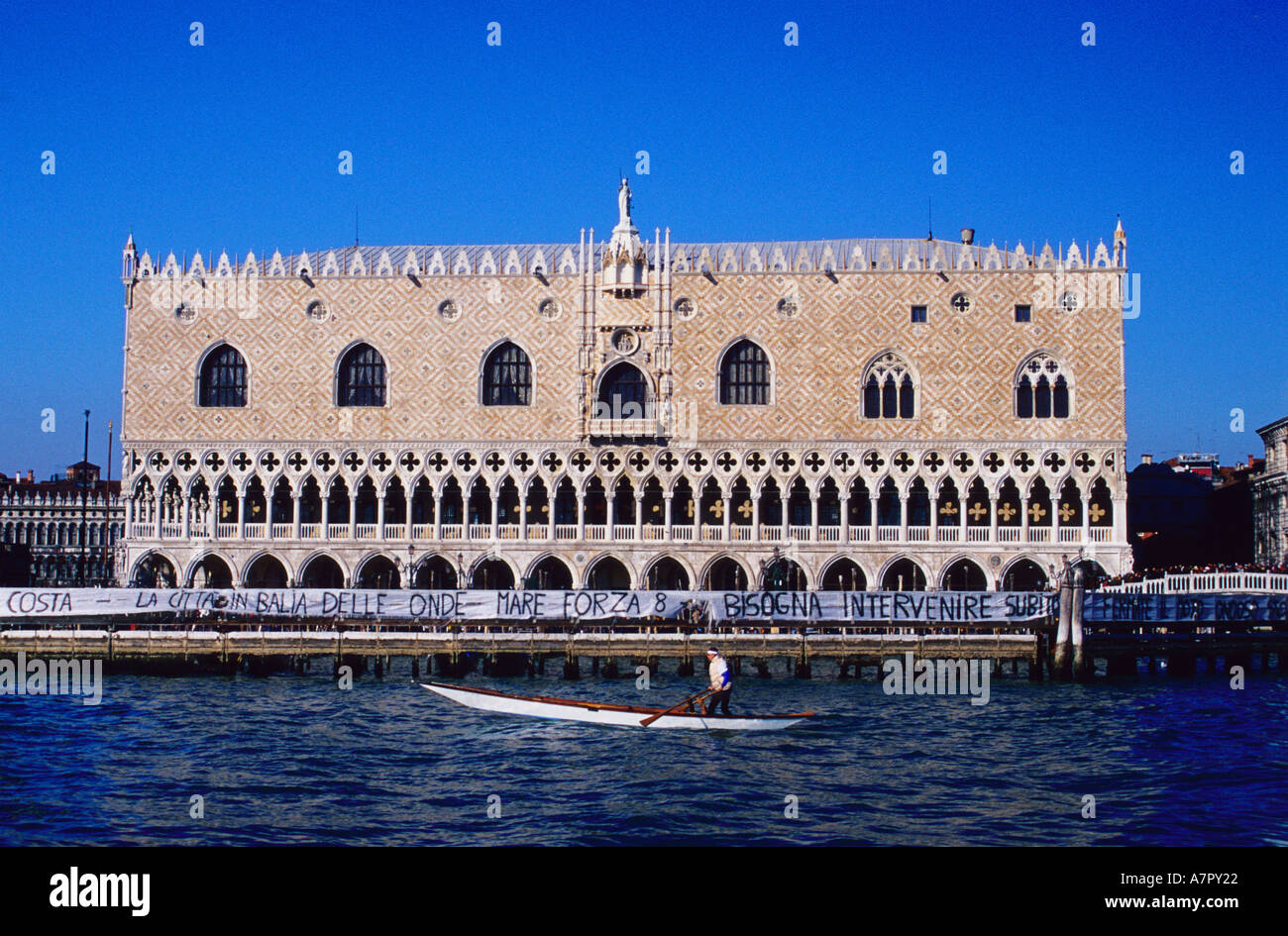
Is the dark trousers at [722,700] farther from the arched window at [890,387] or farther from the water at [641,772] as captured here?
the arched window at [890,387]

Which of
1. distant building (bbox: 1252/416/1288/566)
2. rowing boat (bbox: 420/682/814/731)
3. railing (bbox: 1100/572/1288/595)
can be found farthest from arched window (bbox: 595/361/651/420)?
distant building (bbox: 1252/416/1288/566)

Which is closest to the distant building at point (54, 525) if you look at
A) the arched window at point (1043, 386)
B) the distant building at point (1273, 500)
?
the arched window at point (1043, 386)

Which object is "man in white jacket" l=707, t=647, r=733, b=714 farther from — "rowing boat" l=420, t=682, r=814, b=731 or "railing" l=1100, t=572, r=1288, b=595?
"railing" l=1100, t=572, r=1288, b=595

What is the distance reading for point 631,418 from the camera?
44.8 m

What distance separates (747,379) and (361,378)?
13.3m

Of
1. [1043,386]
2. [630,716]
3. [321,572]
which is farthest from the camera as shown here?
[321,572]

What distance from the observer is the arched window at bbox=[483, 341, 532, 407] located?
45.7 metres

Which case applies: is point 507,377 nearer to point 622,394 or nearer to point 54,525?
point 622,394

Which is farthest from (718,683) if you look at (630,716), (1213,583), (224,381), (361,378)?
(224,381)

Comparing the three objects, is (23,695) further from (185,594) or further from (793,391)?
(793,391)

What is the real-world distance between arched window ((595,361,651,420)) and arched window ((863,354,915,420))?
7.34m

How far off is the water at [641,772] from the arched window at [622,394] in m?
15.8
